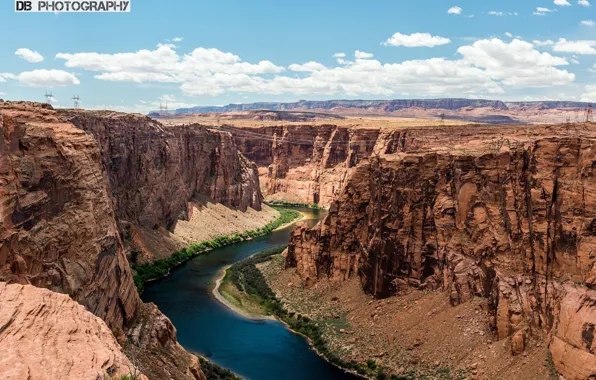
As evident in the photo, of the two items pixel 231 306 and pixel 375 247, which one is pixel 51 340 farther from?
pixel 231 306

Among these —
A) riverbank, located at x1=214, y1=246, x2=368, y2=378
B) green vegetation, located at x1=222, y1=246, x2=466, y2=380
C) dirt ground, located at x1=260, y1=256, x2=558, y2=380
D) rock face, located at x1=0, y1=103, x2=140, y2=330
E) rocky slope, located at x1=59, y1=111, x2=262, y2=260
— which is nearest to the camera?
rock face, located at x1=0, y1=103, x2=140, y2=330

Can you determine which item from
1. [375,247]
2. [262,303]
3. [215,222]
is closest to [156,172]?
[215,222]

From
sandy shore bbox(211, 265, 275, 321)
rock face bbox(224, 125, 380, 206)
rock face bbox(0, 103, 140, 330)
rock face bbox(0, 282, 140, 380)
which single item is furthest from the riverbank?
rock face bbox(224, 125, 380, 206)

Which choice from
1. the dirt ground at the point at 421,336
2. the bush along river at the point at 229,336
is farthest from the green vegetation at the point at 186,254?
the dirt ground at the point at 421,336

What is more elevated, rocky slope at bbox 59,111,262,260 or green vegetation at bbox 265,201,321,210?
rocky slope at bbox 59,111,262,260

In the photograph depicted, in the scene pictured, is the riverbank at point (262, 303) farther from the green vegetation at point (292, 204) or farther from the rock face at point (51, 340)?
the green vegetation at point (292, 204)

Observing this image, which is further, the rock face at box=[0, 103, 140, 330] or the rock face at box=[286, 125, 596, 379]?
the rock face at box=[286, 125, 596, 379]

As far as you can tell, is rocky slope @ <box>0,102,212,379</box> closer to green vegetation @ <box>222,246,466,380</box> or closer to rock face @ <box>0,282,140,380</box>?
rock face @ <box>0,282,140,380</box>
